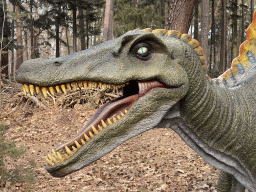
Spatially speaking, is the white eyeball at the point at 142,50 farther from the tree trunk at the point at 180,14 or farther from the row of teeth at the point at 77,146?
the tree trunk at the point at 180,14

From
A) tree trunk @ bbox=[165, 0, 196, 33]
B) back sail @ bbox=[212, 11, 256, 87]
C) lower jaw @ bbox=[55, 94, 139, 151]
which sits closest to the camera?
lower jaw @ bbox=[55, 94, 139, 151]

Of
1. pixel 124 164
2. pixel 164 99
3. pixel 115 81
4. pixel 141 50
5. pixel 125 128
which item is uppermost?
pixel 141 50

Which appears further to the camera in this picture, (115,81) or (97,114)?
(97,114)

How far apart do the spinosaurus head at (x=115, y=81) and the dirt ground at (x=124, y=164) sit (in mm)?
2775

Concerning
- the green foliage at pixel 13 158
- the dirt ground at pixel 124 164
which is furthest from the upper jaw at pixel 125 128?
the dirt ground at pixel 124 164

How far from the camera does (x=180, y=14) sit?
5.31m

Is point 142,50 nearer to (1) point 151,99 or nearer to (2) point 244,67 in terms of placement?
(1) point 151,99

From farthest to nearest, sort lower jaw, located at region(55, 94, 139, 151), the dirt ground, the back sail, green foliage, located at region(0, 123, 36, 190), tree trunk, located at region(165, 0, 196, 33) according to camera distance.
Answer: tree trunk, located at region(165, 0, 196, 33), the dirt ground, green foliage, located at region(0, 123, 36, 190), the back sail, lower jaw, located at region(55, 94, 139, 151)

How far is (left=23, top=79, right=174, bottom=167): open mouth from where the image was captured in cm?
155

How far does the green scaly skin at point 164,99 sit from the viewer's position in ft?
5.07

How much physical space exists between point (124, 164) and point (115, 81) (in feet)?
13.8

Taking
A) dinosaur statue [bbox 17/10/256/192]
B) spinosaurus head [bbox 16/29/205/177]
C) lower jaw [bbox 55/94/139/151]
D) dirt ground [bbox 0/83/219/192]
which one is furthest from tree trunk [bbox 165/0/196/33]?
lower jaw [bbox 55/94/139/151]

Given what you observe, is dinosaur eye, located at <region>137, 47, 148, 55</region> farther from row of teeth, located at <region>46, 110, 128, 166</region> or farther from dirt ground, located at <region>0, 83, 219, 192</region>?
dirt ground, located at <region>0, 83, 219, 192</region>

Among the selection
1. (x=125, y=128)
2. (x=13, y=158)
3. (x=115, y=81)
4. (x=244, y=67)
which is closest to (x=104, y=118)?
(x=125, y=128)
